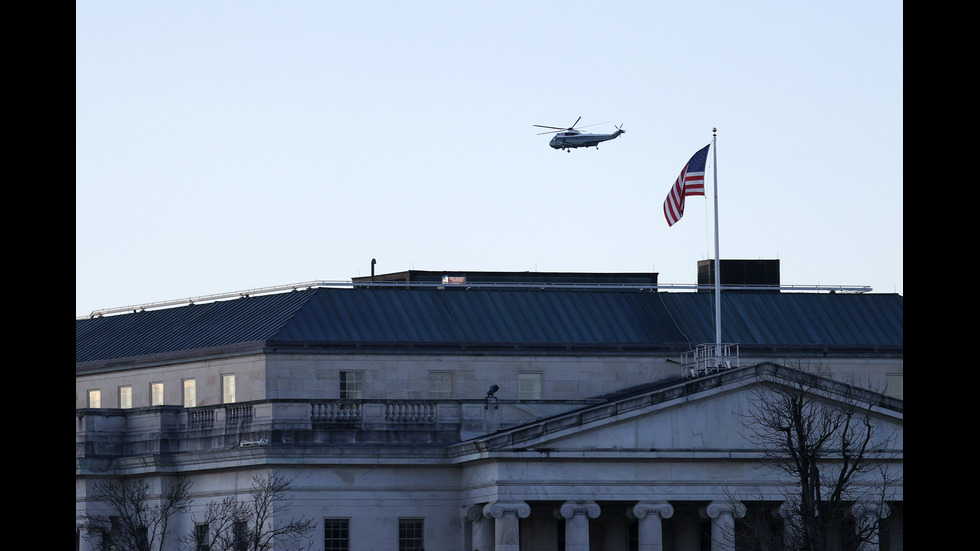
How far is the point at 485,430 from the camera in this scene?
6500cm

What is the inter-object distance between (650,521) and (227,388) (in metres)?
20.1

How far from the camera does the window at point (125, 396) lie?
76.9 m

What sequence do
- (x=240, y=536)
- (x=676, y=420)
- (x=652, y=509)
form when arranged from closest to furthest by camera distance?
(x=240, y=536)
(x=652, y=509)
(x=676, y=420)

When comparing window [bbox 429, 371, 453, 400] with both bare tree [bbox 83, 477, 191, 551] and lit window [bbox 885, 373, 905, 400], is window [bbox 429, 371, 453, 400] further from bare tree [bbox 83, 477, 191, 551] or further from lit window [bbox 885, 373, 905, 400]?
lit window [bbox 885, 373, 905, 400]

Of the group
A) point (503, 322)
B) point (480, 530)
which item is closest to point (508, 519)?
point (480, 530)

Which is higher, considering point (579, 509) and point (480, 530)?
point (579, 509)

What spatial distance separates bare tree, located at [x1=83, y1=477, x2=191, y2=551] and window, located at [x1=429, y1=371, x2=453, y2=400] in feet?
38.8

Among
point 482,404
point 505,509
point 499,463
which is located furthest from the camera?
point 482,404

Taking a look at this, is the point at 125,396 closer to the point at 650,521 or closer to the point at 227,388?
the point at 227,388

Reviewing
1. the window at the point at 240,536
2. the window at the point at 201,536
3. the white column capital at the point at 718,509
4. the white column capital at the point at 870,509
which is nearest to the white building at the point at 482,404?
the white column capital at the point at 718,509

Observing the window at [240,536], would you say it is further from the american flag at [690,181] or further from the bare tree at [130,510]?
the american flag at [690,181]

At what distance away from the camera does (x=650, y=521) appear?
2447 inches

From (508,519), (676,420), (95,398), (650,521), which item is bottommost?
(650,521)
